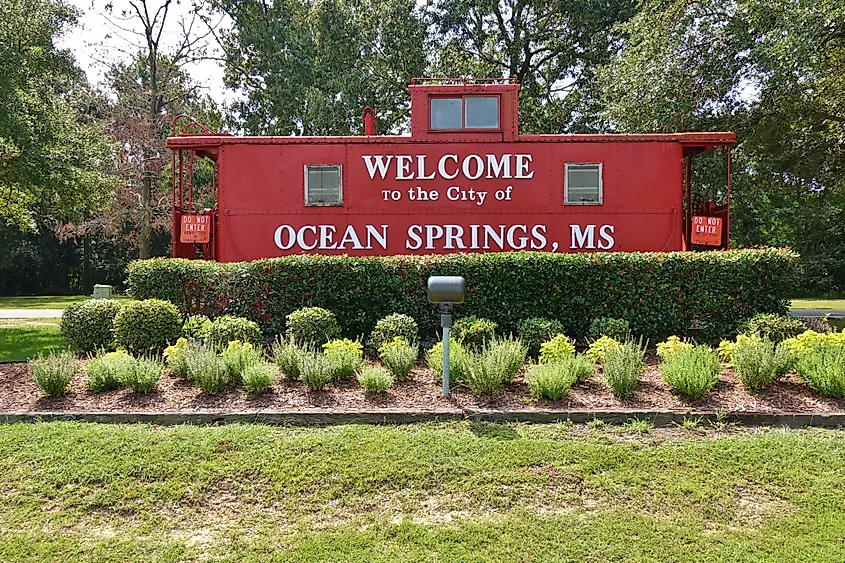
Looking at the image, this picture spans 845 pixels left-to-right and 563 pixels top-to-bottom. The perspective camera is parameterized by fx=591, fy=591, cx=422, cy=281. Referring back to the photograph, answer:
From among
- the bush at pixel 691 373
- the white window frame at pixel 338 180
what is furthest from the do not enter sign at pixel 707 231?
the white window frame at pixel 338 180

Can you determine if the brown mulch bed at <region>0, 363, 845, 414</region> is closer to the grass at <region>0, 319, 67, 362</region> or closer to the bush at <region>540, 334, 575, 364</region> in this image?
the bush at <region>540, 334, 575, 364</region>

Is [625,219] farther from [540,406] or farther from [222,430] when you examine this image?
[222,430]

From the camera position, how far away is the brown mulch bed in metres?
5.84

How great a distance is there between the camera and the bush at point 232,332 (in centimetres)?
757

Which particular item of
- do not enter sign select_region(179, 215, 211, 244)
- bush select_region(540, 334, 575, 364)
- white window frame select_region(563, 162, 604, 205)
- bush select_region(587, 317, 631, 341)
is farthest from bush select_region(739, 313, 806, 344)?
do not enter sign select_region(179, 215, 211, 244)

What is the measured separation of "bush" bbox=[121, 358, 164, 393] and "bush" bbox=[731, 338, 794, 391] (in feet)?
20.5

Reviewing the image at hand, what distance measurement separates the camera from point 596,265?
8328 mm

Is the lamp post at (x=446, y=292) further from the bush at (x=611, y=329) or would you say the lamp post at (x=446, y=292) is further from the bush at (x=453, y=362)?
the bush at (x=611, y=329)

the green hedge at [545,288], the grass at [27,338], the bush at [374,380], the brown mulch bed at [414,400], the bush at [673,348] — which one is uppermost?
the green hedge at [545,288]

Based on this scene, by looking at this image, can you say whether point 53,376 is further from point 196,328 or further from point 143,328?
point 196,328

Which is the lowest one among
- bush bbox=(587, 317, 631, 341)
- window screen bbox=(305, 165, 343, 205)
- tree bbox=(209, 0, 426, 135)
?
bush bbox=(587, 317, 631, 341)

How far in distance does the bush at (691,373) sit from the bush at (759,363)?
0.26 metres

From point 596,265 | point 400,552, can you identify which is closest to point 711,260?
point 596,265

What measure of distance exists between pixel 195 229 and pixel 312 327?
3.72 meters
